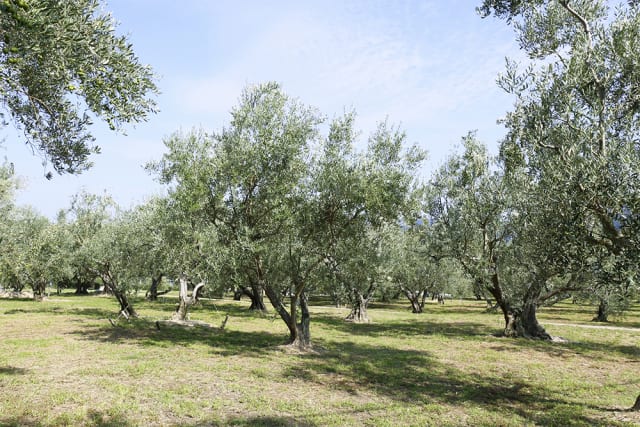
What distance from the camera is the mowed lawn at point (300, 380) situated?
1180 centimetres

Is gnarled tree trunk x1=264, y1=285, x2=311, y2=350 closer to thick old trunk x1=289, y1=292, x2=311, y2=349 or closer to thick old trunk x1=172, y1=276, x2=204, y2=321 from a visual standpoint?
thick old trunk x1=289, y1=292, x2=311, y2=349

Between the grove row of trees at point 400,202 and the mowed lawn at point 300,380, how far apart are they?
3.88 m

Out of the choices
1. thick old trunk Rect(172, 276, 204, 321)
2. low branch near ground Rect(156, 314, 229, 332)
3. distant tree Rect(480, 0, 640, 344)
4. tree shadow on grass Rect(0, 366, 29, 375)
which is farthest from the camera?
thick old trunk Rect(172, 276, 204, 321)

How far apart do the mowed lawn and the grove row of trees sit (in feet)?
12.7

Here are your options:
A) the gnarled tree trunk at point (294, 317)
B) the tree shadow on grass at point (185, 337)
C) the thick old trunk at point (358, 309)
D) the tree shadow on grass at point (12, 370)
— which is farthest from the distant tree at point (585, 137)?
the thick old trunk at point (358, 309)

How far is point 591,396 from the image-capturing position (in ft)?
50.0

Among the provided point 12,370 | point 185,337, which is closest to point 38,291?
point 185,337

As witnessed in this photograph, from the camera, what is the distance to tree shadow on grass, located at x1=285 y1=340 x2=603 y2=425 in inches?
528

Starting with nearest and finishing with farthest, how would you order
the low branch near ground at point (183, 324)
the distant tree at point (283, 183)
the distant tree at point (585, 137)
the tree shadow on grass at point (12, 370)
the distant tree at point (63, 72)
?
the distant tree at point (63, 72), the distant tree at point (585, 137), the tree shadow on grass at point (12, 370), the distant tree at point (283, 183), the low branch near ground at point (183, 324)

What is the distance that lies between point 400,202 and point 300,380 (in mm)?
9181

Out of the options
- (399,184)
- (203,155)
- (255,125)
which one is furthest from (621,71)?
(203,155)

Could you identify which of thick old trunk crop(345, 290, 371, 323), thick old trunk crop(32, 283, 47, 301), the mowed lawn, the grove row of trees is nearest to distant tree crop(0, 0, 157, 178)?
the grove row of trees

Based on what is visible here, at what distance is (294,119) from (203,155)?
17.4 feet

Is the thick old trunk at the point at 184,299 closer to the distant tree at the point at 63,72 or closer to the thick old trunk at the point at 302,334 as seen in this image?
the thick old trunk at the point at 302,334
